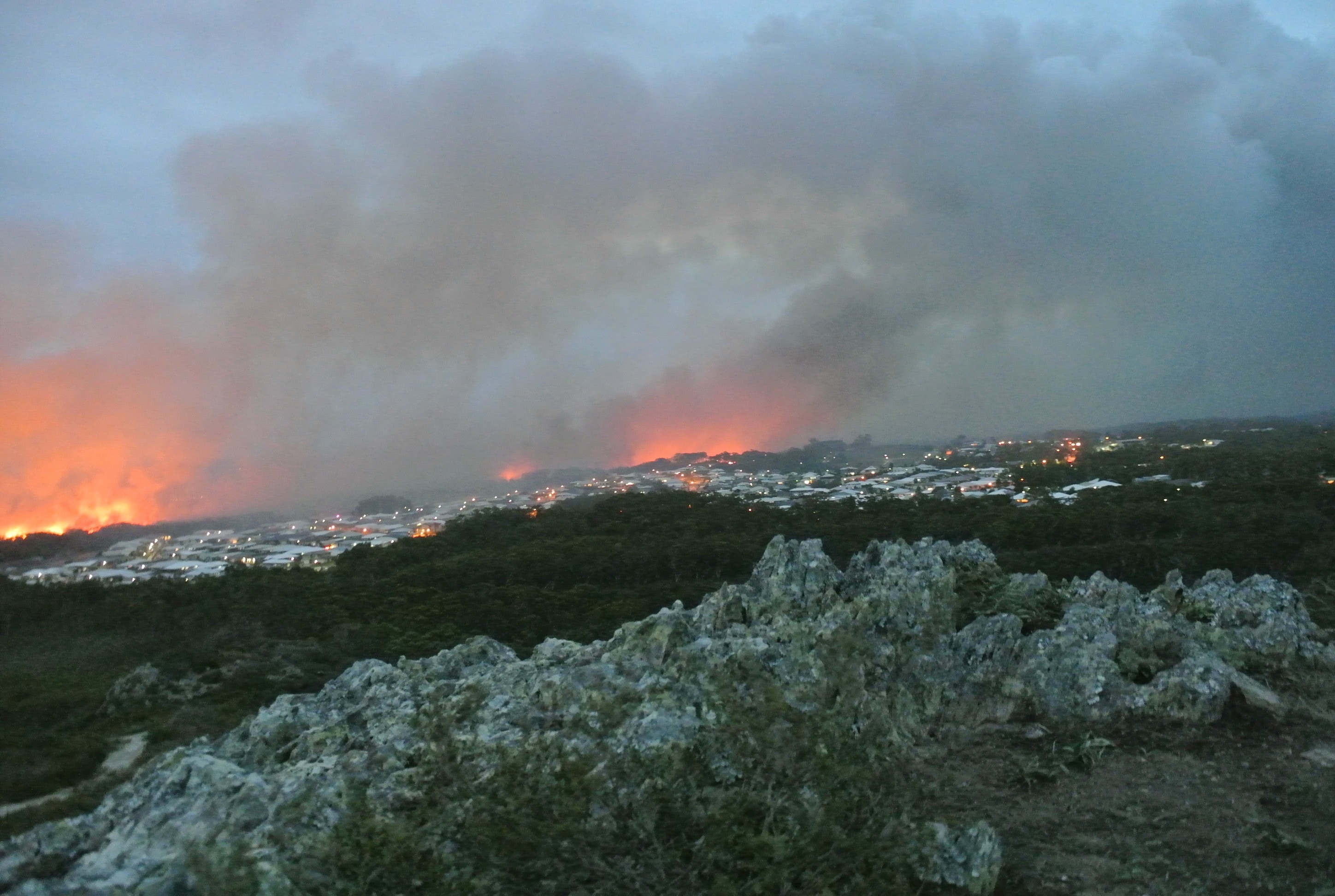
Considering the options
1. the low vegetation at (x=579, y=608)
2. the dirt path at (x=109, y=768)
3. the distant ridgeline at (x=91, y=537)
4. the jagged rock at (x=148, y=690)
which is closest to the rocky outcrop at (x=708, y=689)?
the low vegetation at (x=579, y=608)

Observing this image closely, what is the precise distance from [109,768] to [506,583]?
23.2m

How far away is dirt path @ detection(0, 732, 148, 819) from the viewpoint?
21.6 metres

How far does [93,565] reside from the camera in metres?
67.9

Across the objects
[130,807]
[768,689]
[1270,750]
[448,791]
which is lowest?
[1270,750]

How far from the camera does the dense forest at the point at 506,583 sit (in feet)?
105

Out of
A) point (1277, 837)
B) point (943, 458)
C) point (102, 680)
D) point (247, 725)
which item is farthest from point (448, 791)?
point (943, 458)

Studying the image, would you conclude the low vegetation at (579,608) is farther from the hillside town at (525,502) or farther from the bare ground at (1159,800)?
the hillside town at (525,502)

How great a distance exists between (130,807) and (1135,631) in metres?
23.1

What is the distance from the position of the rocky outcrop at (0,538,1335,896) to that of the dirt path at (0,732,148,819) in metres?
7.72

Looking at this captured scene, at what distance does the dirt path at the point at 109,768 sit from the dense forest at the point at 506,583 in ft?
1.44

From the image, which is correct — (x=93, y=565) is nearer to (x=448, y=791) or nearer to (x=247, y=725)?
(x=247, y=725)

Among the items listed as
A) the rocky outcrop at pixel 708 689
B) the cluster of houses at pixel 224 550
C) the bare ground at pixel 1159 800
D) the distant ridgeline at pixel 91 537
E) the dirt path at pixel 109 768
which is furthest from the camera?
the distant ridgeline at pixel 91 537

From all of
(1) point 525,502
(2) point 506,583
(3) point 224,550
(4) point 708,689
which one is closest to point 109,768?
(4) point 708,689

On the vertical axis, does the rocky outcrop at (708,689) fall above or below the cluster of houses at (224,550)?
below
